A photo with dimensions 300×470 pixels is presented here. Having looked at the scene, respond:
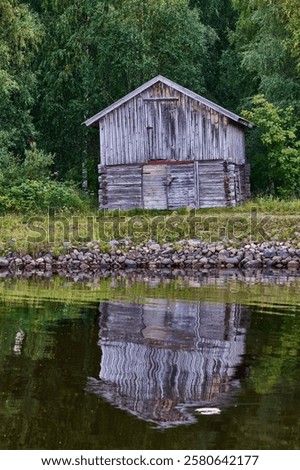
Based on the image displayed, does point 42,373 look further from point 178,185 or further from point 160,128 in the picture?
point 160,128

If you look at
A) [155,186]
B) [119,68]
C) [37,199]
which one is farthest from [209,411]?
[119,68]

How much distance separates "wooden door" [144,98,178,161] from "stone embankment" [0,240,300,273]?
8.13m

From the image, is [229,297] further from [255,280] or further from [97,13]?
[97,13]

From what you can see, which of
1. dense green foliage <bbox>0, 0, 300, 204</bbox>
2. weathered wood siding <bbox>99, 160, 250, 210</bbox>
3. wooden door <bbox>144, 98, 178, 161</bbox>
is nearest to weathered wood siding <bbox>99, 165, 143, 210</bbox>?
weathered wood siding <bbox>99, 160, 250, 210</bbox>

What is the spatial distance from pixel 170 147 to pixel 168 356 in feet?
84.4

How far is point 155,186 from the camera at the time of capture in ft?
131

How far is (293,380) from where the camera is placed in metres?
12.9

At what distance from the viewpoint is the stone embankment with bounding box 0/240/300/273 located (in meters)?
31.9

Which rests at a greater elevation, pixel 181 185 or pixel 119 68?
pixel 119 68

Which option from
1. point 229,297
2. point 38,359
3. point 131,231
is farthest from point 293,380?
point 131,231

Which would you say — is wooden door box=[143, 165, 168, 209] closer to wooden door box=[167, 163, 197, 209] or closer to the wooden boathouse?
the wooden boathouse

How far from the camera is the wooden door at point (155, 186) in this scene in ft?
131

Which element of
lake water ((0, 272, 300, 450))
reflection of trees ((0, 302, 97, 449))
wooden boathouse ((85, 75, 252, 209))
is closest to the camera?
lake water ((0, 272, 300, 450))

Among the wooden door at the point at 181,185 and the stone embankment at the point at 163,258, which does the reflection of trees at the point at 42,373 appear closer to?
the stone embankment at the point at 163,258
